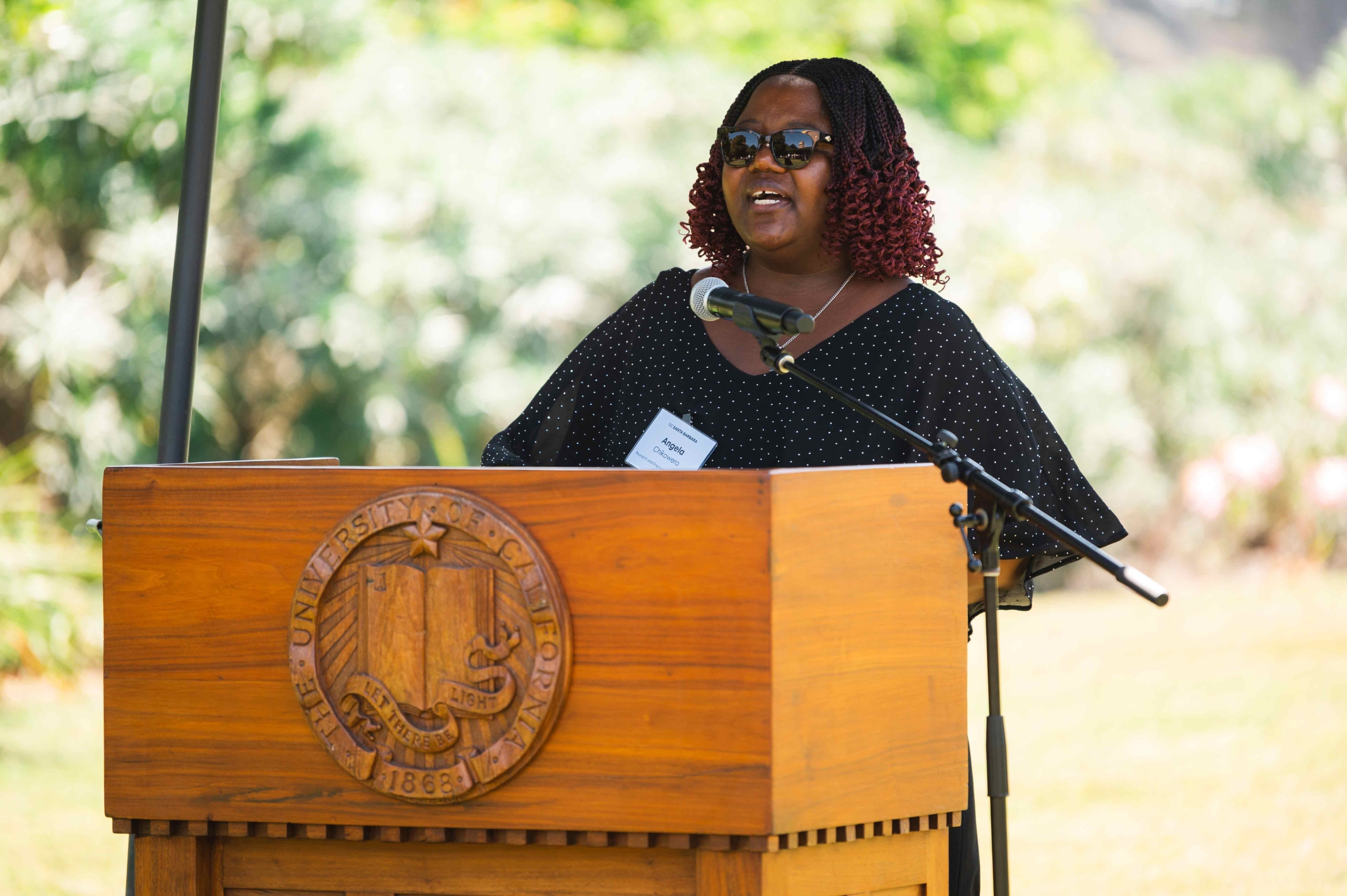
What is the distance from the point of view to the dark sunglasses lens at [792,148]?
8.52ft

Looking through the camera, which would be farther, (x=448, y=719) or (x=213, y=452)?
(x=213, y=452)

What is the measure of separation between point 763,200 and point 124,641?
1266mm

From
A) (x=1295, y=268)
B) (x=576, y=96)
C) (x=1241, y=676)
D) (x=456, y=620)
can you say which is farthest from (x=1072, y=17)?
(x=456, y=620)

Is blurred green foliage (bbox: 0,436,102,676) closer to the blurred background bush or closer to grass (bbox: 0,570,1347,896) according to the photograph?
the blurred background bush

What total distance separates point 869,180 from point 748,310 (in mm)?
668

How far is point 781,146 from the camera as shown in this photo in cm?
260

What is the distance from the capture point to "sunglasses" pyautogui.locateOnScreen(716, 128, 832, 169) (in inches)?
102

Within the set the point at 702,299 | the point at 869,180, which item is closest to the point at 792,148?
the point at 869,180

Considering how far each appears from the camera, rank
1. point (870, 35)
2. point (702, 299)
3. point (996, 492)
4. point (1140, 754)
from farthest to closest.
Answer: point (870, 35)
point (1140, 754)
point (702, 299)
point (996, 492)

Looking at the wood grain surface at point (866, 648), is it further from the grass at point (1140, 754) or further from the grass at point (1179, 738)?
the grass at point (1140, 754)

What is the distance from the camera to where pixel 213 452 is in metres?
8.45

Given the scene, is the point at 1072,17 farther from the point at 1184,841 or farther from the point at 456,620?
the point at 456,620

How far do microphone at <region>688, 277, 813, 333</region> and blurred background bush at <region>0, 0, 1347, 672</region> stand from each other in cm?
531

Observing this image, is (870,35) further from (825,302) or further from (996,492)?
(996,492)
